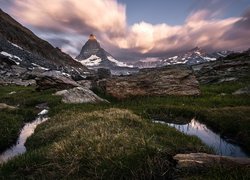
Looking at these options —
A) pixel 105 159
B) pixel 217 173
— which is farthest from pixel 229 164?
pixel 105 159

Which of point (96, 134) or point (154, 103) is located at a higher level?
point (154, 103)

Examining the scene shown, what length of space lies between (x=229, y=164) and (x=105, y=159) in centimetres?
366

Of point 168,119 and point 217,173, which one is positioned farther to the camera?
point 168,119

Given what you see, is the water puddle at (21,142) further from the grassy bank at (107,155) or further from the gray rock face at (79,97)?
the gray rock face at (79,97)

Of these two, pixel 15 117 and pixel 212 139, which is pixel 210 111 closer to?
pixel 212 139

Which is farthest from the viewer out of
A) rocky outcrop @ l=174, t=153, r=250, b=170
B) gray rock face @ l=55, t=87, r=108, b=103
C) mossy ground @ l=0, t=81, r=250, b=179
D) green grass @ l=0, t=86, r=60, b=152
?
gray rock face @ l=55, t=87, r=108, b=103

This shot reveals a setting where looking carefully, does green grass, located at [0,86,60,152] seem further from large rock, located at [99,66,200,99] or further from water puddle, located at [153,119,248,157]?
water puddle, located at [153,119,248,157]

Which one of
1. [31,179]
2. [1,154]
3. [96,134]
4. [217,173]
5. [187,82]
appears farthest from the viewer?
[187,82]

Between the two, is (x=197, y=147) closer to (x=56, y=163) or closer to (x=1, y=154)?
(x=56, y=163)

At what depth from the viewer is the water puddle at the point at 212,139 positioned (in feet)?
38.7

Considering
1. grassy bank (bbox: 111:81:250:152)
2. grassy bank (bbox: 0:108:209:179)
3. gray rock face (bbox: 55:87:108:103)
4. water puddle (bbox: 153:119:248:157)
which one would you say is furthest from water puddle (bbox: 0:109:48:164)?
water puddle (bbox: 153:119:248:157)

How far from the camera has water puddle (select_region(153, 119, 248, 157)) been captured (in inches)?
464

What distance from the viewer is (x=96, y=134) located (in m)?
11.8

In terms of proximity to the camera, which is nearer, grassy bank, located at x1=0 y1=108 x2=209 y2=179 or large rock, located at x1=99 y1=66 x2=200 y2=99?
grassy bank, located at x1=0 y1=108 x2=209 y2=179
